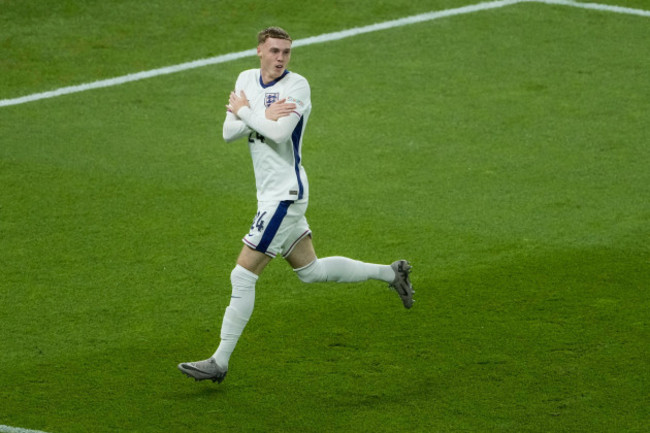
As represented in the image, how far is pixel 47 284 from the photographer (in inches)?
351

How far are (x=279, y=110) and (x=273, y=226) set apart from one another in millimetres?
701

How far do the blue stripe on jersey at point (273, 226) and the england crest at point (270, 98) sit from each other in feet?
2.03

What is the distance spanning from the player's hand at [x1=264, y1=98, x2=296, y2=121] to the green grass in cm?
159

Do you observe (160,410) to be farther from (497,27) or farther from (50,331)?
(497,27)

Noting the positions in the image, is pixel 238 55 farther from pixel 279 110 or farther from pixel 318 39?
pixel 279 110

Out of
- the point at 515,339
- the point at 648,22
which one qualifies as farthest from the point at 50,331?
the point at 648,22

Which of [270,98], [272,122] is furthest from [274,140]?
[270,98]

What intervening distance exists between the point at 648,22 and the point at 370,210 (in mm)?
6305

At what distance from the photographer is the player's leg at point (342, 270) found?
7742mm

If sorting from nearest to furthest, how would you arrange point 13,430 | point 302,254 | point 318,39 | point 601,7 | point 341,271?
point 13,430 < point 302,254 < point 341,271 < point 318,39 < point 601,7

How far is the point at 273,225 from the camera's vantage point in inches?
291

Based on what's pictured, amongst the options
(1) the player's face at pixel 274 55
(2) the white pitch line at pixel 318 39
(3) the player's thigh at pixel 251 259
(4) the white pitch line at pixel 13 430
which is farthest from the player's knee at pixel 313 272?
(2) the white pitch line at pixel 318 39

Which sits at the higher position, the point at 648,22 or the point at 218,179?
the point at 648,22

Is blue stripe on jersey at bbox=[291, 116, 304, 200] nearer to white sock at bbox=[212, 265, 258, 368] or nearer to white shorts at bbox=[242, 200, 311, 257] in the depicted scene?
white shorts at bbox=[242, 200, 311, 257]
